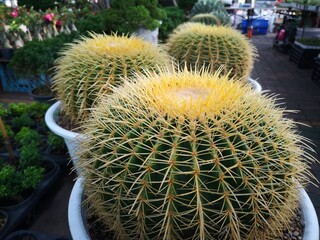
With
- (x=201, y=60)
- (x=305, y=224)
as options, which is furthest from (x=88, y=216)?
(x=201, y=60)

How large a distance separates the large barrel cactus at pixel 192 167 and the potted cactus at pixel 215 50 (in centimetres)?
129

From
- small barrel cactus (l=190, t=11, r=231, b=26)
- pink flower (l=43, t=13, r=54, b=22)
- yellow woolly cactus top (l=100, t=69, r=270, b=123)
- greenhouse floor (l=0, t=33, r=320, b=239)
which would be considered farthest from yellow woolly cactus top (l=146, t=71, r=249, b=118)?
Result: pink flower (l=43, t=13, r=54, b=22)

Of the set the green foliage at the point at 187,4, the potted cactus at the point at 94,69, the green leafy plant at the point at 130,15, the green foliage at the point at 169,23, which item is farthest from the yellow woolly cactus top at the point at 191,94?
the green foliage at the point at 187,4

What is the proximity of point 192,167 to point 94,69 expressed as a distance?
101 centimetres

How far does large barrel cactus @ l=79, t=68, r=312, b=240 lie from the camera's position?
2.67 ft

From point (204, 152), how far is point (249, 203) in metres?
0.21

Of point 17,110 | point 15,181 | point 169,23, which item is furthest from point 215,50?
point 169,23

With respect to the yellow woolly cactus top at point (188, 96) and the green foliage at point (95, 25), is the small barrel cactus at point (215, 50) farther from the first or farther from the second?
the yellow woolly cactus top at point (188, 96)

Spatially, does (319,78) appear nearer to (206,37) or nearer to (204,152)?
(206,37)

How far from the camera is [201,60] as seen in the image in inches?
89.0

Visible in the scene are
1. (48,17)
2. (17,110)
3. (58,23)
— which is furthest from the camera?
(58,23)

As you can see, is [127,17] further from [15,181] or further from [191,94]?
[191,94]

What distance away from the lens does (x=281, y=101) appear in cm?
411

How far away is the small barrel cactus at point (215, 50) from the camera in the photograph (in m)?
2.23
